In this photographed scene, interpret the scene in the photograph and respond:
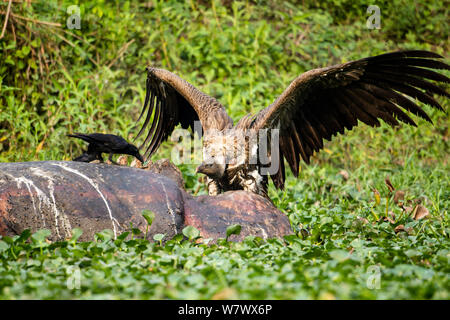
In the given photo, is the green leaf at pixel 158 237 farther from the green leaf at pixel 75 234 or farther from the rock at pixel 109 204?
the green leaf at pixel 75 234

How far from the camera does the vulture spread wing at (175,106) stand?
5.25 metres

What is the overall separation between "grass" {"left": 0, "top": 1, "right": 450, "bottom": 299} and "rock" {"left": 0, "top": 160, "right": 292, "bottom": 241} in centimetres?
22

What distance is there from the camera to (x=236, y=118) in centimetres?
771

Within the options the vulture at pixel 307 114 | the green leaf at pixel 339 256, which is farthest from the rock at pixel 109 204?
the green leaf at pixel 339 256

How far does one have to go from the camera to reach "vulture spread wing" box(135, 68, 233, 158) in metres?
5.25

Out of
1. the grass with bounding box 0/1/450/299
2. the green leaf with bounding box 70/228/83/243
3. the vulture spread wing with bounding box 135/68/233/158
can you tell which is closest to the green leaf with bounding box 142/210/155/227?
the grass with bounding box 0/1/450/299

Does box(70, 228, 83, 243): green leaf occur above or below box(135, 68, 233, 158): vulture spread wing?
below

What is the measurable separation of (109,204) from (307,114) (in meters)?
1.95

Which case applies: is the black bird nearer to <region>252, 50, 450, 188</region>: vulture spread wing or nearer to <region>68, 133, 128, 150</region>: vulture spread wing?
<region>68, 133, 128, 150</region>: vulture spread wing

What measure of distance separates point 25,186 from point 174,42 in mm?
5801

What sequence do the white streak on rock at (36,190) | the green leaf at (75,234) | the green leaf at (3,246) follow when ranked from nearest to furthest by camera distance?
the green leaf at (3,246) < the green leaf at (75,234) < the white streak on rock at (36,190)

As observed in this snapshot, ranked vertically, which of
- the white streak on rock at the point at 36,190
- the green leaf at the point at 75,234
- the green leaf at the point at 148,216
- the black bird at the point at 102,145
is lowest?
the green leaf at the point at 75,234

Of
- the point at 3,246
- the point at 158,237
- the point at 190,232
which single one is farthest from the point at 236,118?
the point at 3,246

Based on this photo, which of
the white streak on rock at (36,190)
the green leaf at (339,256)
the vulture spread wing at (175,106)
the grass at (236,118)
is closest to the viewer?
the grass at (236,118)
